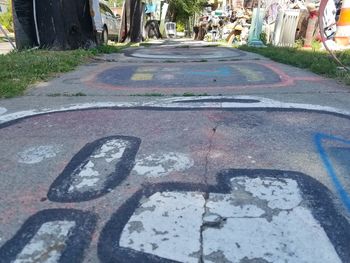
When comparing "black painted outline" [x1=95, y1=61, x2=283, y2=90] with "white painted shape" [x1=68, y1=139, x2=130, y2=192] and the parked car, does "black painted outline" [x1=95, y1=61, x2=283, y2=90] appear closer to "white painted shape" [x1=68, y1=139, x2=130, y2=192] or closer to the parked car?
"white painted shape" [x1=68, y1=139, x2=130, y2=192]

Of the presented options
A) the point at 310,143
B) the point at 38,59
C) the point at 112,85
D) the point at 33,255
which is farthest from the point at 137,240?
the point at 38,59

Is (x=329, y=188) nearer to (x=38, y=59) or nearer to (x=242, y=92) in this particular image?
(x=242, y=92)

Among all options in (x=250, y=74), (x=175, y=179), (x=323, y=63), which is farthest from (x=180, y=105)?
(x=323, y=63)

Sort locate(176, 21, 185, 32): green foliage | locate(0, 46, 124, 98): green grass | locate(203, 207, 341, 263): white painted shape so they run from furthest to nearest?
locate(176, 21, 185, 32): green foliage < locate(0, 46, 124, 98): green grass < locate(203, 207, 341, 263): white painted shape

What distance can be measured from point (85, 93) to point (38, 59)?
2.68 meters

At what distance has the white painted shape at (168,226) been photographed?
1666 mm

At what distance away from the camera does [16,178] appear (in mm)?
2352

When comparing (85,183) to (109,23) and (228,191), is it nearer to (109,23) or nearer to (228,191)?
(228,191)

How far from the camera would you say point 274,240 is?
1714 mm

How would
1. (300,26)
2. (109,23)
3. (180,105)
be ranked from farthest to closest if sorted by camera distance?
1. (109,23)
2. (300,26)
3. (180,105)

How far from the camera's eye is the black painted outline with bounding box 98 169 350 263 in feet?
5.40

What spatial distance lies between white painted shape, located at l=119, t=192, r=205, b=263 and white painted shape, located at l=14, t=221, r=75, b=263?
29 centimetres

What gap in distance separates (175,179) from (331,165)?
42.9 inches

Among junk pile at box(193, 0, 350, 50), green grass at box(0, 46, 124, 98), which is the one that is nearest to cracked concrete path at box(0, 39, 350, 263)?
green grass at box(0, 46, 124, 98)
